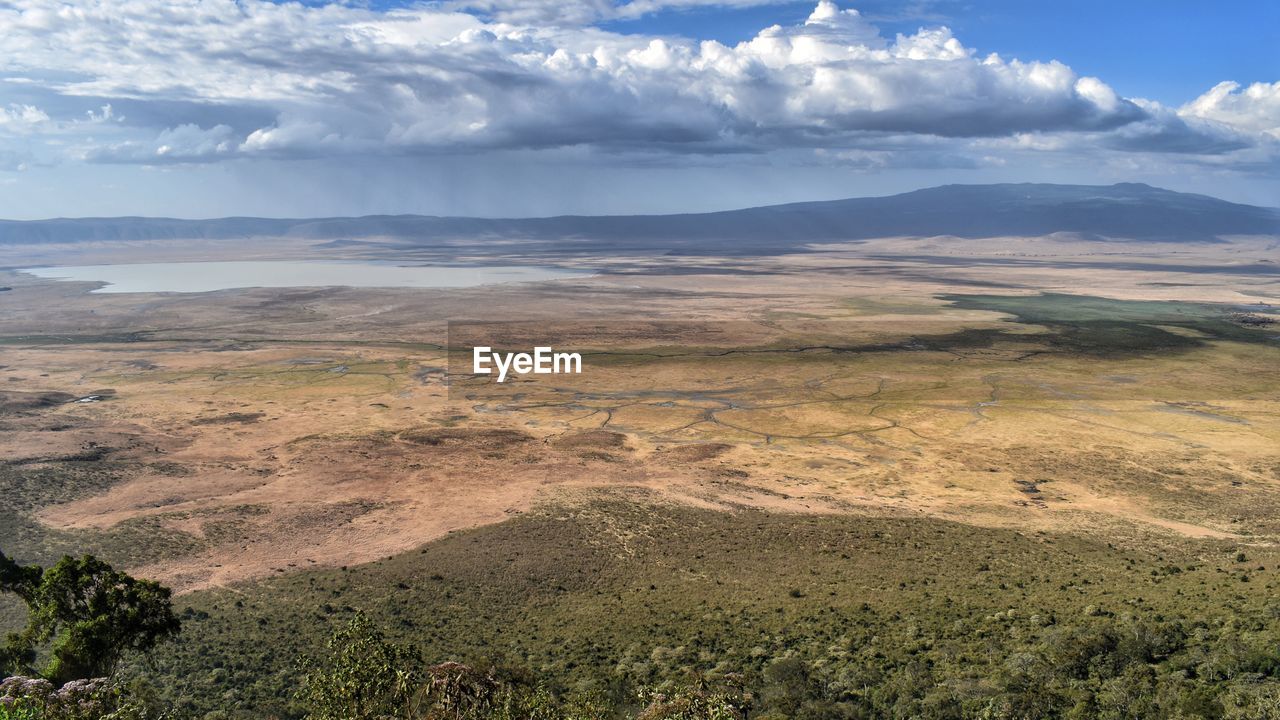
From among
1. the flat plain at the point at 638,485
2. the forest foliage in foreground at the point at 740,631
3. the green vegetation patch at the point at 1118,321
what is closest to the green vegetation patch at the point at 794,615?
the forest foliage in foreground at the point at 740,631

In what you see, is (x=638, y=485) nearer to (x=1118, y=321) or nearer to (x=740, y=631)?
(x=740, y=631)

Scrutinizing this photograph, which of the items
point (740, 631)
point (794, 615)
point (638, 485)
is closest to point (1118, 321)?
point (638, 485)

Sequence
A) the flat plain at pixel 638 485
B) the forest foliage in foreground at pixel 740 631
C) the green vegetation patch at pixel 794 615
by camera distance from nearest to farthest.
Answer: the forest foliage in foreground at pixel 740 631
the green vegetation patch at pixel 794 615
the flat plain at pixel 638 485

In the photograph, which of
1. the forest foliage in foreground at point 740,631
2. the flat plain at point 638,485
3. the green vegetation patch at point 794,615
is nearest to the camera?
the forest foliage in foreground at point 740,631

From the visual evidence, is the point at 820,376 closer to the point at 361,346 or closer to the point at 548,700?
the point at 361,346

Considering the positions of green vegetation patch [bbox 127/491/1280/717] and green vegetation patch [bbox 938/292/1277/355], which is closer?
green vegetation patch [bbox 127/491/1280/717]

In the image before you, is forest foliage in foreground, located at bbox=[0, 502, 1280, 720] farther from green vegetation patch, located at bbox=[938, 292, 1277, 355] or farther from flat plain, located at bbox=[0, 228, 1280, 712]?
green vegetation patch, located at bbox=[938, 292, 1277, 355]

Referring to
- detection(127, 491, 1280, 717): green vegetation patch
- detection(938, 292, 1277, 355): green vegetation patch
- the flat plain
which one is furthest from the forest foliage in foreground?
detection(938, 292, 1277, 355): green vegetation patch

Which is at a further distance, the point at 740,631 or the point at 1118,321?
the point at 1118,321

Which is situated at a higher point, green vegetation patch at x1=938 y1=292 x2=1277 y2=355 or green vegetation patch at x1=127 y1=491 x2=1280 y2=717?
green vegetation patch at x1=938 y1=292 x2=1277 y2=355

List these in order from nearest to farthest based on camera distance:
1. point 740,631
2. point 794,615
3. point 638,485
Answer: point 740,631
point 794,615
point 638,485

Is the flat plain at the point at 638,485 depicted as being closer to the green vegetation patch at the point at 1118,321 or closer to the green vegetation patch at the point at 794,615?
the green vegetation patch at the point at 794,615
